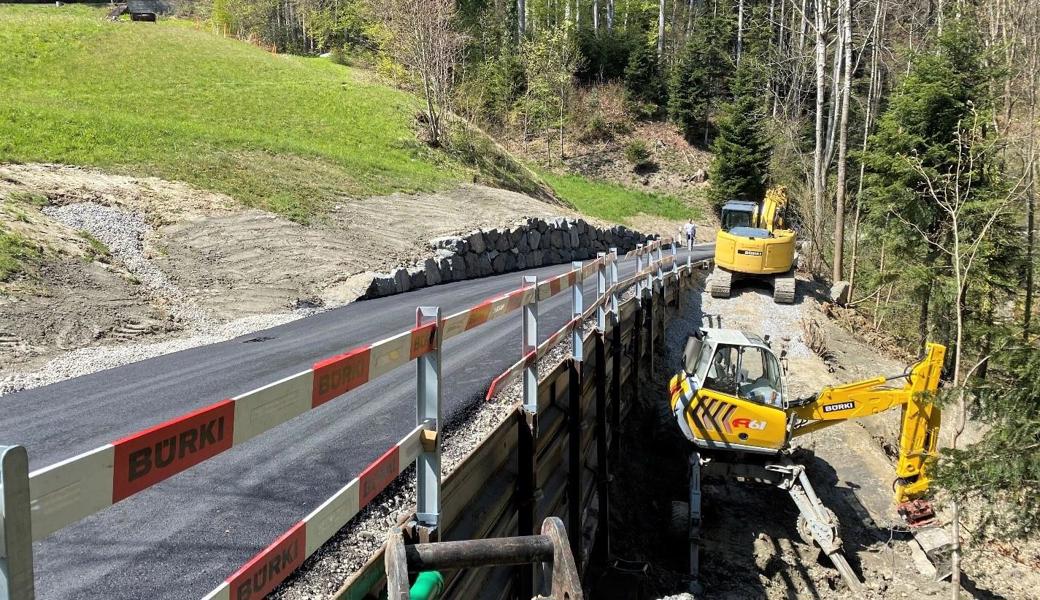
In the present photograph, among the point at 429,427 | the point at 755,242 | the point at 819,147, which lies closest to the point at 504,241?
the point at 755,242

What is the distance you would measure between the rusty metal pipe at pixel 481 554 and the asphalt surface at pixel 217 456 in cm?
132

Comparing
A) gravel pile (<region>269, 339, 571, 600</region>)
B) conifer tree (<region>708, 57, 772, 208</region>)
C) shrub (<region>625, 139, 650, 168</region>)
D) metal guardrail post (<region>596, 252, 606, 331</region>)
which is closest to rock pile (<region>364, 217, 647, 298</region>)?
metal guardrail post (<region>596, 252, 606, 331</region>)

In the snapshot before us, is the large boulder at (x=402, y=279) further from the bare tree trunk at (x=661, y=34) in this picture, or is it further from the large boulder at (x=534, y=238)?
the bare tree trunk at (x=661, y=34)

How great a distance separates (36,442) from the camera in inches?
242

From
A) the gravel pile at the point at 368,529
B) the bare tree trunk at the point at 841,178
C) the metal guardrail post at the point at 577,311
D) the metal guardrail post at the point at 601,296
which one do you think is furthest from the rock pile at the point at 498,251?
the gravel pile at the point at 368,529

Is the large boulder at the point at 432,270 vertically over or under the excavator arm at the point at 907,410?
over

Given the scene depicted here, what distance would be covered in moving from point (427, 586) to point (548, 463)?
381cm

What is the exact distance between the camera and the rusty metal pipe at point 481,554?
3096 mm

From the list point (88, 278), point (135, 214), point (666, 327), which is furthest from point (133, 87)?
point (666, 327)

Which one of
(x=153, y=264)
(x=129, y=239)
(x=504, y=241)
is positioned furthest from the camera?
(x=504, y=241)

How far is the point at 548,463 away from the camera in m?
7.14

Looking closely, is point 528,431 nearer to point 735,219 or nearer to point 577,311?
point 577,311

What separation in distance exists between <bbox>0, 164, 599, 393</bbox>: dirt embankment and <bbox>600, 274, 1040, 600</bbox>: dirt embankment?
6779 mm

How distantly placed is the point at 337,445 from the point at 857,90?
49490 millimetres
